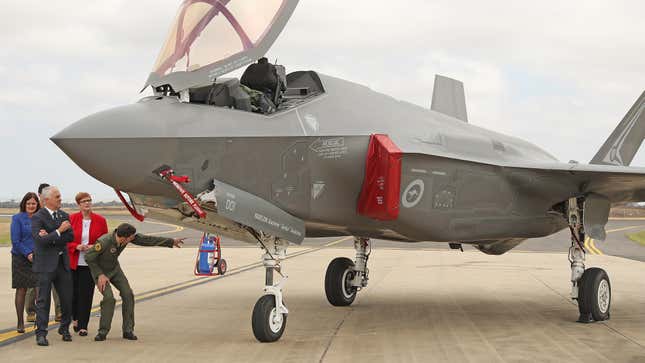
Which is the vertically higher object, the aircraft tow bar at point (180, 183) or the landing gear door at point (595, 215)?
the aircraft tow bar at point (180, 183)

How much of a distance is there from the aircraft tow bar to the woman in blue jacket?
9.65ft

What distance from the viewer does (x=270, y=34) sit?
792 centimetres

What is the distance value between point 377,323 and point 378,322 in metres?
0.11

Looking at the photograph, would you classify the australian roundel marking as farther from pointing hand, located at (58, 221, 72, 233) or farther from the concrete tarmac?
pointing hand, located at (58, 221, 72, 233)

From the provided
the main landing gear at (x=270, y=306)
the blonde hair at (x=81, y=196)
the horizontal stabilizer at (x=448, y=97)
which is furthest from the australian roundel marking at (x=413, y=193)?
the horizontal stabilizer at (x=448, y=97)

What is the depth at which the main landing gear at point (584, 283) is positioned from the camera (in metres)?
11.1

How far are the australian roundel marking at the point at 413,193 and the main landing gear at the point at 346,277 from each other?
11.6 feet

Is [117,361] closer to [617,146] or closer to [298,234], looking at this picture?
[298,234]

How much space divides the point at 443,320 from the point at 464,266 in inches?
501

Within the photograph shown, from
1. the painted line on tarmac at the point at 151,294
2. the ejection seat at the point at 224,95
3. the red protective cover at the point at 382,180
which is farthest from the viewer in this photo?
the painted line on tarmac at the point at 151,294

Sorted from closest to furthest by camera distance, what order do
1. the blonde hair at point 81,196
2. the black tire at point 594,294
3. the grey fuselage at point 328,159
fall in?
the grey fuselage at point 328,159 → the blonde hair at point 81,196 → the black tire at point 594,294

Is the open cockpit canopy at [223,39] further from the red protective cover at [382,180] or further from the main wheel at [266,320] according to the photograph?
the main wheel at [266,320]

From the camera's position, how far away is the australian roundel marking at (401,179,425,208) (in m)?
9.41

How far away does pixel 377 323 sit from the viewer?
10805 mm
